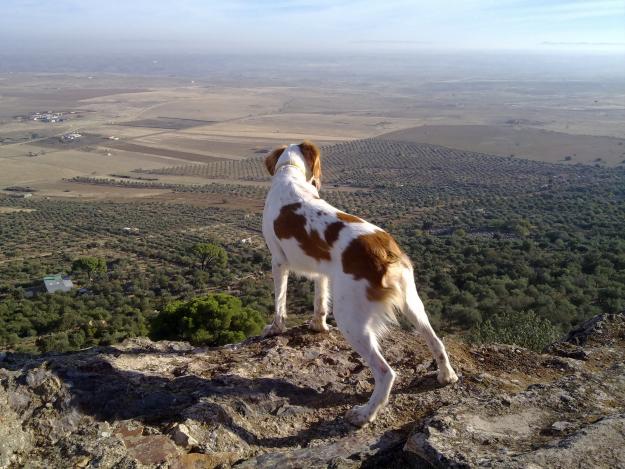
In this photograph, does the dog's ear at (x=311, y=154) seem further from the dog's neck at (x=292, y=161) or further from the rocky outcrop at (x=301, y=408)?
the rocky outcrop at (x=301, y=408)

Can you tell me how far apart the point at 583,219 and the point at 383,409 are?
40.2 meters

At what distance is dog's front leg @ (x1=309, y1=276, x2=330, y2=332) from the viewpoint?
18.2ft

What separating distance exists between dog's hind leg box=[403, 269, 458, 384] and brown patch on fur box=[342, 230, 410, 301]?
0.19m

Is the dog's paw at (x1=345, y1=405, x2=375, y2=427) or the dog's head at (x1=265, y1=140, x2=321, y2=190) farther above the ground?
the dog's head at (x1=265, y1=140, x2=321, y2=190)

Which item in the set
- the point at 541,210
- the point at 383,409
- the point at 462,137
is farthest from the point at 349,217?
the point at 462,137

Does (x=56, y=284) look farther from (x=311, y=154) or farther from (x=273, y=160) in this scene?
(x=311, y=154)

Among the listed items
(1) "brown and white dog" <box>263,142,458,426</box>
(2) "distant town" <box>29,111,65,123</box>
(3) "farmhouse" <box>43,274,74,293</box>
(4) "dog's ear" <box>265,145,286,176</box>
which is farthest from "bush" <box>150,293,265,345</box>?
(2) "distant town" <box>29,111,65,123</box>

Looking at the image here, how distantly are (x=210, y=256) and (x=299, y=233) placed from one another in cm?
2671

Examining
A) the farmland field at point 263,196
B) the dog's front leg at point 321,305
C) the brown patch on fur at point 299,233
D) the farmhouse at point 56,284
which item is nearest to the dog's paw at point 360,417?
the brown patch on fur at point 299,233

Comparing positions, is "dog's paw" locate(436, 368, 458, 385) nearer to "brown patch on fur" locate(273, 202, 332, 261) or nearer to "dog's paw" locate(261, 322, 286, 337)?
"brown patch on fur" locate(273, 202, 332, 261)

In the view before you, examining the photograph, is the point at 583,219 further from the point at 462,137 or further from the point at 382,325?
the point at 462,137

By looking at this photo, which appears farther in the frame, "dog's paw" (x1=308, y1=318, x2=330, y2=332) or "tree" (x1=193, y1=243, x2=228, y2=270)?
"tree" (x1=193, y1=243, x2=228, y2=270)

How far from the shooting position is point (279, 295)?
5.73 m

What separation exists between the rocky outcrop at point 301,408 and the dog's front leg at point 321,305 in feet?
0.34
